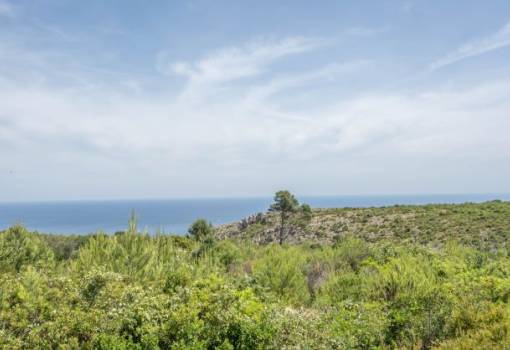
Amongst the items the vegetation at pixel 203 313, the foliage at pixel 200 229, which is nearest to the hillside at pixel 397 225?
the foliage at pixel 200 229

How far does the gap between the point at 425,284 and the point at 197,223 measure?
22.3 metres

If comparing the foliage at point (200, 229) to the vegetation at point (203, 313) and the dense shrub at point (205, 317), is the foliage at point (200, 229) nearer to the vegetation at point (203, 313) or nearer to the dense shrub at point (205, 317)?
the vegetation at point (203, 313)

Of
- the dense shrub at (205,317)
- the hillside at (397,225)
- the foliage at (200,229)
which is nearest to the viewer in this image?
the dense shrub at (205,317)

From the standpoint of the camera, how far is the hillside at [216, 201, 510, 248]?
33.8 meters

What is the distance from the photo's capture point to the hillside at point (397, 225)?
33812mm

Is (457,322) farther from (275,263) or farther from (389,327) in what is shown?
(275,263)

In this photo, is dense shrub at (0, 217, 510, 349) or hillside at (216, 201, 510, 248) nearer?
dense shrub at (0, 217, 510, 349)

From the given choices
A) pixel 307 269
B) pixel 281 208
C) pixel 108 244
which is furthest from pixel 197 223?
pixel 108 244

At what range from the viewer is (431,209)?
155 feet

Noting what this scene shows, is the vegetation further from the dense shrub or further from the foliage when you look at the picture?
the foliage

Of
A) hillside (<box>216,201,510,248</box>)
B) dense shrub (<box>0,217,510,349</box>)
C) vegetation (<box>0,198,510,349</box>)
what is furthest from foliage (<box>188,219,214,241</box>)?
dense shrub (<box>0,217,510,349</box>)

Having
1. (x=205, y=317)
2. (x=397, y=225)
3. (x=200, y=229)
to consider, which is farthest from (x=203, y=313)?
(x=397, y=225)

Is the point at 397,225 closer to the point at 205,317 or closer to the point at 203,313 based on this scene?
the point at 203,313

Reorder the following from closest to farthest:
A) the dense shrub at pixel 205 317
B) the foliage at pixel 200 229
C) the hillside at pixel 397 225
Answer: the dense shrub at pixel 205 317, the foliage at pixel 200 229, the hillside at pixel 397 225
